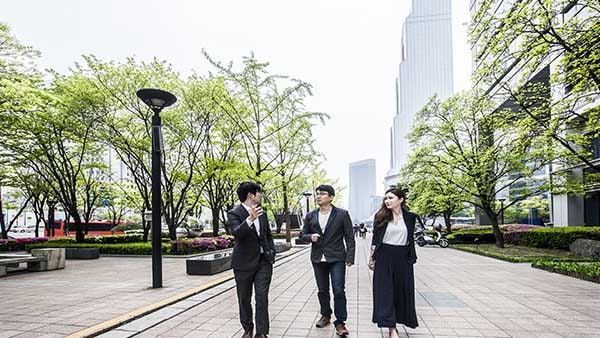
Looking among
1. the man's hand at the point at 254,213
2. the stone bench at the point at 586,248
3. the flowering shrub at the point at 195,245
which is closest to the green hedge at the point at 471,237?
the stone bench at the point at 586,248

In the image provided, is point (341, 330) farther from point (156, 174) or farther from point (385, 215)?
point (156, 174)

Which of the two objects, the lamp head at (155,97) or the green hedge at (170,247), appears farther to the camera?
the green hedge at (170,247)

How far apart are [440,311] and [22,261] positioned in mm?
10209

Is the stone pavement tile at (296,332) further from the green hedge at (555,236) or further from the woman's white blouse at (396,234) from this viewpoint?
the green hedge at (555,236)

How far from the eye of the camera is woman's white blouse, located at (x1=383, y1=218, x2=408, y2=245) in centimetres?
444

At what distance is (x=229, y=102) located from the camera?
16.8 m

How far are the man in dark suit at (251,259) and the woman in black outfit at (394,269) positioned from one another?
1249mm

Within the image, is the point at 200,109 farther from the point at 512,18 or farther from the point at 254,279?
the point at 254,279

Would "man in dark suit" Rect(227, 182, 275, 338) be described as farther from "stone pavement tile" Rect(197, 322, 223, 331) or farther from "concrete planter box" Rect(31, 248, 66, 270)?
"concrete planter box" Rect(31, 248, 66, 270)

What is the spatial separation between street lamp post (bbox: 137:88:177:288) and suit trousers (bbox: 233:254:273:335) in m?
4.03

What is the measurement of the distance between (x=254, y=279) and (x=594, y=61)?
8.92m

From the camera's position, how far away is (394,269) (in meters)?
4.45

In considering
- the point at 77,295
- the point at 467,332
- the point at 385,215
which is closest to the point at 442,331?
the point at 467,332

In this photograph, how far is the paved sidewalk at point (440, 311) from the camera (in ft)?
16.0
